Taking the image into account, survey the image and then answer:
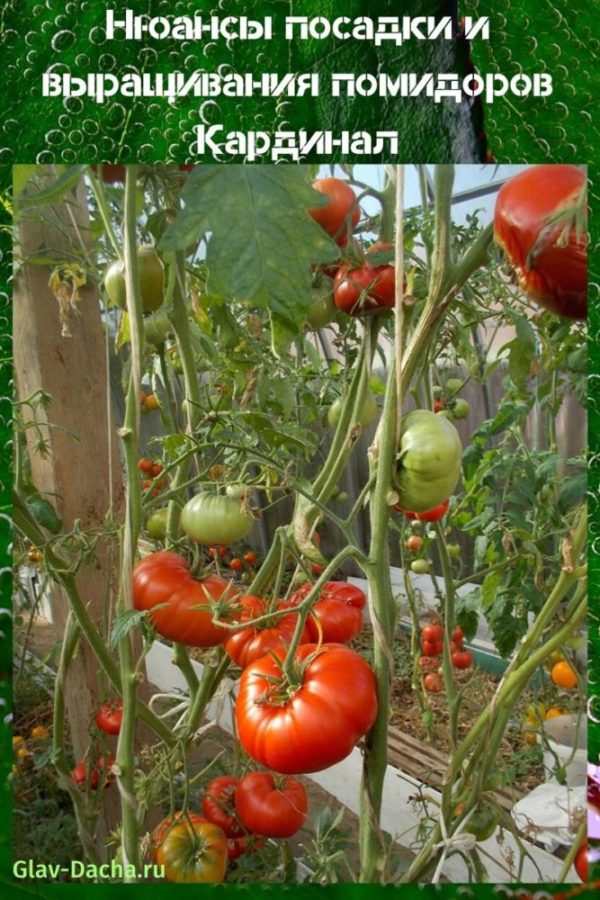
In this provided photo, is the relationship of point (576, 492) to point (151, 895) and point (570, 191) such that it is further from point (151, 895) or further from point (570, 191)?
point (151, 895)

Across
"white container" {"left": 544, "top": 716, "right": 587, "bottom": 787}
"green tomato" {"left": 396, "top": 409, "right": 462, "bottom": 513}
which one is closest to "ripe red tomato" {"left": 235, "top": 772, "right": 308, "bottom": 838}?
"green tomato" {"left": 396, "top": 409, "right": 462, "bottom": 513}

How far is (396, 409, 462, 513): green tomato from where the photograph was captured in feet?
1.31

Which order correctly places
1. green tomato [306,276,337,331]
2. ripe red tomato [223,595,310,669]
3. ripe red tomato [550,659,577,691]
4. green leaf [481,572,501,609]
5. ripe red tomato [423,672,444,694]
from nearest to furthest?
ripe red tomato [223,595,310,669] → green tomato [306,276,337,331] → green leaf [481,572,501,609] → ripe red tomato [550,659,577,691] → ripe red tomato [423,672,444,694]

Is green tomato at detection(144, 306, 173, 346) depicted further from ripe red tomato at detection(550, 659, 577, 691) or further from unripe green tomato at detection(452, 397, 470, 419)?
unripe green tomato at detection(452, 397, 470, 419)

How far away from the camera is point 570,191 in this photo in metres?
0.42

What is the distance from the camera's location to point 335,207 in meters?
0.52

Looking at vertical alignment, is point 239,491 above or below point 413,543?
above

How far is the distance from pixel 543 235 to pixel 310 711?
1.03ft

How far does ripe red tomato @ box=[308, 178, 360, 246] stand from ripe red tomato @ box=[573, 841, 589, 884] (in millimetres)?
494

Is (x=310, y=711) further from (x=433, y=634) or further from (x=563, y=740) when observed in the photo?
(x=433, y=634)

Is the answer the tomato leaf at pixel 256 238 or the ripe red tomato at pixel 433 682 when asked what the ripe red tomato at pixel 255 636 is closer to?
the tomato leaf at pixel 256 238

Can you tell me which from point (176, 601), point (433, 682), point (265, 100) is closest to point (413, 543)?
point (433, 682)

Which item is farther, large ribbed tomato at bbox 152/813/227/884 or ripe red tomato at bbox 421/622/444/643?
ripe red tomato at bbox 421/622/444/643

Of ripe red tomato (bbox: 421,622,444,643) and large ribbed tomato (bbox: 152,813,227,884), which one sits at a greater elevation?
large ribbed tomato (bbox: 152,813,227,884)
